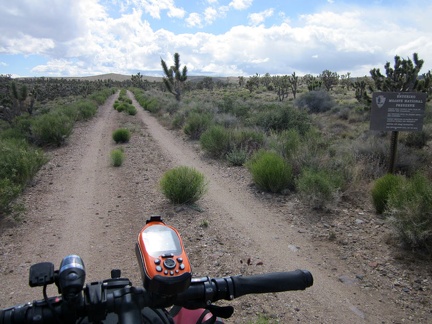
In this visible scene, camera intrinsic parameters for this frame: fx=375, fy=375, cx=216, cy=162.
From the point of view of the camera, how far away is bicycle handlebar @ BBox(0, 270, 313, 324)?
52.5 inches

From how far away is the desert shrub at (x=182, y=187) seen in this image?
7.73m

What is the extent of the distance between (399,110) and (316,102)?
22050 millimetres

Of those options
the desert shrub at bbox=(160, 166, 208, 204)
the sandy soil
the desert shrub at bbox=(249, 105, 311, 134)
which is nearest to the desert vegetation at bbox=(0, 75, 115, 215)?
the sandy soil

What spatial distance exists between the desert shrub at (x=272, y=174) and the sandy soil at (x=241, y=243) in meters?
0.27

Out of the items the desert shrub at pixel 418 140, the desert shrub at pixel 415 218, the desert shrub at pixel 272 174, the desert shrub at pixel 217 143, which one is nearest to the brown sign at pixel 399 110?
the desert shrub at pixel 272 174

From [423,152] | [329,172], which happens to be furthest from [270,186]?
[423,152]

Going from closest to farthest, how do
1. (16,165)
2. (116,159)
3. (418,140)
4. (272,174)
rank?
1. (272,174)
2. (16,165)
3. (116,159)
4. (418,140)

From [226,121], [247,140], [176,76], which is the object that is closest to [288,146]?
[247,140]

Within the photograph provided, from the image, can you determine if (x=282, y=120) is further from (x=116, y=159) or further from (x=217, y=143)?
(x=116, y=159)

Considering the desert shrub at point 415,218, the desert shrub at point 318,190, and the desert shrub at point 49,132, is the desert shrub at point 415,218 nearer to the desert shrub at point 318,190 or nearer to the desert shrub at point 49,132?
the desert shrub at point 318,190

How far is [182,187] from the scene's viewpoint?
25.4 ft

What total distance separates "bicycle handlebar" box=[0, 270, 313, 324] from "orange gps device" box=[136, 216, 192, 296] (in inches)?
2.9

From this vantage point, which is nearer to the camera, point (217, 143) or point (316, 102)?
point (217, 143)

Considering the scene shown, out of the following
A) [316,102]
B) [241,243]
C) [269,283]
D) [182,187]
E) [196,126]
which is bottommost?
[241,243]
